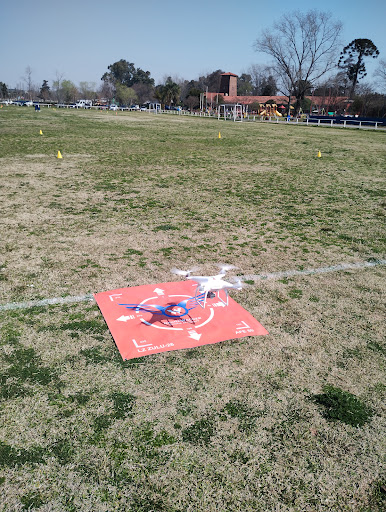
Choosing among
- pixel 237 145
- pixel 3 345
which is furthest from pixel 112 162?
pixel 3 345

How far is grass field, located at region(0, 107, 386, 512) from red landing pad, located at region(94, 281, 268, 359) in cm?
12

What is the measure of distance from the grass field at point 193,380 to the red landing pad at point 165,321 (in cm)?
12

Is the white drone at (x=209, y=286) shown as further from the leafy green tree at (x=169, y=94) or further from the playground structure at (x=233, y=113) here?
the leafy green tree at (x=169, y=94)

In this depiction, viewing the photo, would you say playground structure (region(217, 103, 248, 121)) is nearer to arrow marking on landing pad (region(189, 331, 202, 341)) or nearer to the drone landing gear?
the drone landing gear

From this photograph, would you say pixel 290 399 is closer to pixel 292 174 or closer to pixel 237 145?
pixel 292 174

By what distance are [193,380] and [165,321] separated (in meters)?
0.96

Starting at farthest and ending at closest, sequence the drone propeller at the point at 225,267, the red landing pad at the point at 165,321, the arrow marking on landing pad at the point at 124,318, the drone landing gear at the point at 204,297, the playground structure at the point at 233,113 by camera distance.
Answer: the playground structure at the point at 233,113 → the drone propeller at the point at 225,267 → the drone landing gear at the point at 204,297 → the arrow marking on landing pad at the point at 124,318 → the red landing pad at the point at 165,321

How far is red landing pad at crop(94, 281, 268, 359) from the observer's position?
3.87 metres

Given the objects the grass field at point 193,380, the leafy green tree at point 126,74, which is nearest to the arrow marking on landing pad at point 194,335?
the grass field at point 193,380

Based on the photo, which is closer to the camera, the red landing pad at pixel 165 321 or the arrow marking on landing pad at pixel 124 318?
the red landing pad at pixel 165 321

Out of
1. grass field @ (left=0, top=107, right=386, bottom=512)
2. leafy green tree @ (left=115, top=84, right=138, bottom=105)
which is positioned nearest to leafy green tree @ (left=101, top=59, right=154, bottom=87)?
leafy green tree @ (left=115, top=84, right=138, bottom=105)

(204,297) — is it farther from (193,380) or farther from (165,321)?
(193,380)

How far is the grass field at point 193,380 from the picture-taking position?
2504 mm

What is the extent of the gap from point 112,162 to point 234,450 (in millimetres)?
12604
